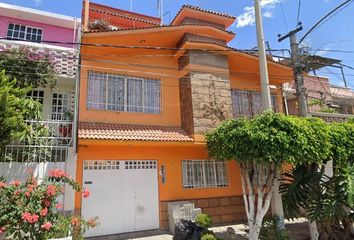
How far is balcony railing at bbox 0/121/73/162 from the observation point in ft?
29.2

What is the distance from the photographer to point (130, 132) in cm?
1052

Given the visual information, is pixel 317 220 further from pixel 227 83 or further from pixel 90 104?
pixel 90 104

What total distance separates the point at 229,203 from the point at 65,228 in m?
7.94

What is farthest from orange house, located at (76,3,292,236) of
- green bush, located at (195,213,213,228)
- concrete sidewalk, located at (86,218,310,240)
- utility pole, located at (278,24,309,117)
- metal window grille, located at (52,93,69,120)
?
utility pole, located at (278,24,309,117)

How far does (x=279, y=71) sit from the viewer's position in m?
14.9

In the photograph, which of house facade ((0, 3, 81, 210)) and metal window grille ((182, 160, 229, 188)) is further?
metal window grille ((182, 160, 229, 188))

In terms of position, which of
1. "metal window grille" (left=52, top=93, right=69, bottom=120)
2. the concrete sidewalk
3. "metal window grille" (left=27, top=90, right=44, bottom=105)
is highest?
"metal window grille" (left=27, top=90, right=44, bottom=105)

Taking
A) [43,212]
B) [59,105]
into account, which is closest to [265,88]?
[43,212]

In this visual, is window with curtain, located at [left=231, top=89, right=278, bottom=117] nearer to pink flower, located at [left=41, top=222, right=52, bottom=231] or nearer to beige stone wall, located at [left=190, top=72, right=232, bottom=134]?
beige stone wall, located at [left=190, top=72, right=232, bottom=134]

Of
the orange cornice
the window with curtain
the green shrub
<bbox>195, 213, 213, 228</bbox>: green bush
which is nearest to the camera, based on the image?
the green shrub

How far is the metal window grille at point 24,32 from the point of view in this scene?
1534cm

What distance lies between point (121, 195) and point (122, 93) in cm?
418

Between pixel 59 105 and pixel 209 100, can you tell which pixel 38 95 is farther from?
pixel 209 100

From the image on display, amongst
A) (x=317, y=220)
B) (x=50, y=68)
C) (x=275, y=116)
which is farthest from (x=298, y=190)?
(x=50, y=68)
